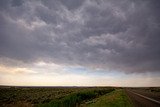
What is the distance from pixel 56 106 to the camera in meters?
30.5

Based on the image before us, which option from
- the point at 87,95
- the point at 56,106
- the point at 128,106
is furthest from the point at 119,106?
the point at 87,95

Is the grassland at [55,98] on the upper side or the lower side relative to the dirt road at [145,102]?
upper

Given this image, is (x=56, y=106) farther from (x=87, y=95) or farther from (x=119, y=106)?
(x=87, y=95)

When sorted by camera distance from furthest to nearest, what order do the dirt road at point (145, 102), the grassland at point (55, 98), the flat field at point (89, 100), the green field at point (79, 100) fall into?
the grassland at point (55, 98) < the green field at point (79, 100) < the flat field at point (89, 100) < the dirt road at point (145, 102)

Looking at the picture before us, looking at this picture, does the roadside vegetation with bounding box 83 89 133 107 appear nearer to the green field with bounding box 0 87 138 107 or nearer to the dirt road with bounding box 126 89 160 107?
the green field with bounding box 0 87 138 107

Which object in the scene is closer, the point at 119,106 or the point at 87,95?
the point at 119,106

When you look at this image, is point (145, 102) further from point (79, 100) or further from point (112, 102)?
point (79, 100)

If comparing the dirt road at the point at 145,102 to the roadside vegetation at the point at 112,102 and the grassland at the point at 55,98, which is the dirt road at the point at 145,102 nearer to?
the roadside vegetation at the point at 112,102

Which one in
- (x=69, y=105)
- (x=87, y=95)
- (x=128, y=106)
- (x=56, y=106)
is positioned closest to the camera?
(x=128, y=106)

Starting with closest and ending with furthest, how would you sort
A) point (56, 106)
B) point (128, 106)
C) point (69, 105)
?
1. point (128, 106)
2. point (56, 106)
3. point (69, 105)

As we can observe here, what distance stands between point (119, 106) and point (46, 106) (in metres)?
12.1

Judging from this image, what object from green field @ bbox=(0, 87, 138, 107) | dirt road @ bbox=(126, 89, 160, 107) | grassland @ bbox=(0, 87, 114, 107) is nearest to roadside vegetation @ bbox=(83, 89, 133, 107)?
green field @ bbox=(0, 87, 138, 107)

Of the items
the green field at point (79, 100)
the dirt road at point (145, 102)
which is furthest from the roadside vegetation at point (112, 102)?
the dirt road at point (145, 102)

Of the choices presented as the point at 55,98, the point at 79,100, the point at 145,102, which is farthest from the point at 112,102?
the point at 55,98
